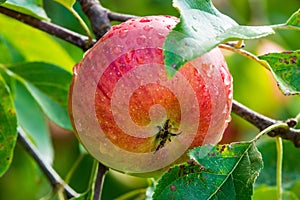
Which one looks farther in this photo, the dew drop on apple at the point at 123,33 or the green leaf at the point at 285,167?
the green leaf at the point at 285,167

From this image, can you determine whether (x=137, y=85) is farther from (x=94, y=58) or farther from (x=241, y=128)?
(x=241, y=128)

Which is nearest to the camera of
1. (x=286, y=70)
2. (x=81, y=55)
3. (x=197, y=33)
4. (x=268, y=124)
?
(x=197, y=33)

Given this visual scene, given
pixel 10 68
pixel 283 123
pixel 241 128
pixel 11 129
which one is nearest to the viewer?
pixel 283 123

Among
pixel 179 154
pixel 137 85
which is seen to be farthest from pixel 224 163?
pixel 137 85

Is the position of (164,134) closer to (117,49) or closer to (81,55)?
(117,49)

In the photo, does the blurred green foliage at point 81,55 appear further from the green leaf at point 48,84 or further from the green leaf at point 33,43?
the green leaf at point 48,84

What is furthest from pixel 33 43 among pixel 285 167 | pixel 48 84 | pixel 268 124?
pixel 268 124

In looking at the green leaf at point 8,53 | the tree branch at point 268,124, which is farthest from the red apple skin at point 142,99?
the green leaf at point 8,53
